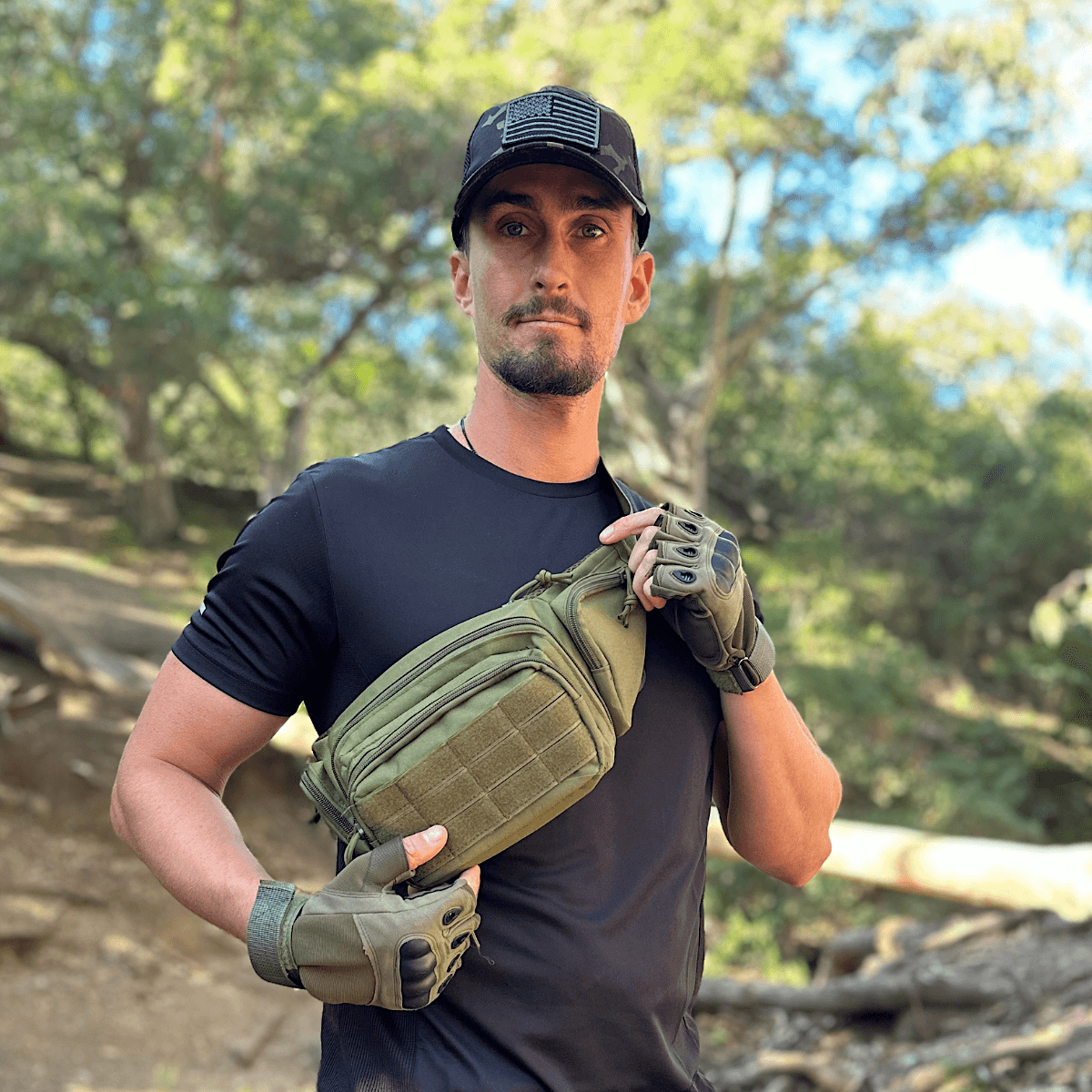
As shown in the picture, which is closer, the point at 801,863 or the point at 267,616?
the point at 267,616

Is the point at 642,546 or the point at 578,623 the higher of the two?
the point at 642,546

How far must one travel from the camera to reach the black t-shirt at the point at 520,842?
4.88 feet

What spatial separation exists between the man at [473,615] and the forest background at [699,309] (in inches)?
244

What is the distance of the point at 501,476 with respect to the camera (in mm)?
1783

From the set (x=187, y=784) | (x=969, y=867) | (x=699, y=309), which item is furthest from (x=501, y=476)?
(x=699, y=309)

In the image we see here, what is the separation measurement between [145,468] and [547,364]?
56.2ft

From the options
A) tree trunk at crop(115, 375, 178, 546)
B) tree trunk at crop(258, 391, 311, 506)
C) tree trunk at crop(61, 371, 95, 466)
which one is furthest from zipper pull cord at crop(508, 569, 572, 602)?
tree trunk at crop(61, 371, 95, 466)

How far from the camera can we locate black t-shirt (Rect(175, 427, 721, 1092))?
1486mm

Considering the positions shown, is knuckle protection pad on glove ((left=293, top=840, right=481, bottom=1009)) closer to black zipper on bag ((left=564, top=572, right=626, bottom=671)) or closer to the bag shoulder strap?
black zipper on bag ((left=564, top=572, right=626, bottom=671))

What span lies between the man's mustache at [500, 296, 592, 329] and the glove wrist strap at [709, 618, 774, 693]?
1.92 ft

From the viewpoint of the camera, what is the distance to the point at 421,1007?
1.42 m

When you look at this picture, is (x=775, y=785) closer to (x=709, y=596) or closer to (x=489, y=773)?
(x=709, y=596)

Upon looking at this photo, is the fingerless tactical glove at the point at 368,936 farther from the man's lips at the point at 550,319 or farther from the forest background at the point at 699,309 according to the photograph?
the forest background at the point at 699,309

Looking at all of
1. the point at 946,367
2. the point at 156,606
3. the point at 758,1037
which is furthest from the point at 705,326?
the point at 758,1037
